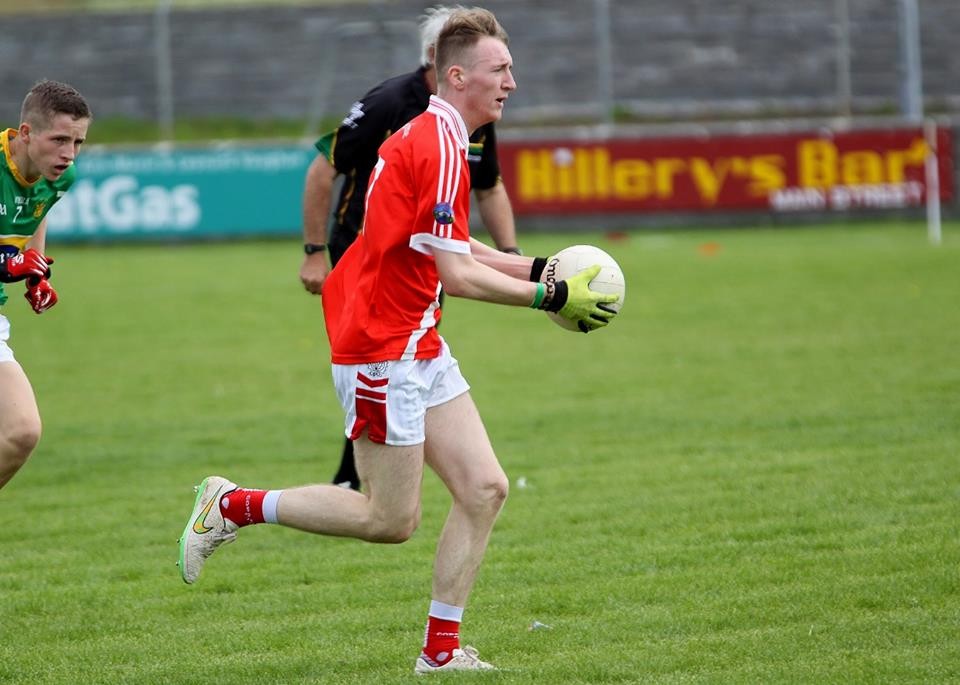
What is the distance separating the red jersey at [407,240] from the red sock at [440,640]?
93 cm

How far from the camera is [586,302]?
5.00 meters

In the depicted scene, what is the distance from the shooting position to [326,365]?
42.0ft

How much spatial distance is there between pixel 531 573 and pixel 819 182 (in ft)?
58.2

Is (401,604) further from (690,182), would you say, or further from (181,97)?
(181,97)

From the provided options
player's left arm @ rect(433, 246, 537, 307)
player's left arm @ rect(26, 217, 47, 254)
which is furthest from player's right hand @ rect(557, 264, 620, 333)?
player's left arm @ rect(26, 217, 47, 254)

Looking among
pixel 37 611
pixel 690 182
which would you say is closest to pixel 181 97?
pixel 690 182

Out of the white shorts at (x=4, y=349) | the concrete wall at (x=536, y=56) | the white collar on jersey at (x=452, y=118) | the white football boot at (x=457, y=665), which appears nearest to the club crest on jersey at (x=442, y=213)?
the white collar on jersey at (x=452, y=118)

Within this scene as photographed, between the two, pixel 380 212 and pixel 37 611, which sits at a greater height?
pixel 380 212

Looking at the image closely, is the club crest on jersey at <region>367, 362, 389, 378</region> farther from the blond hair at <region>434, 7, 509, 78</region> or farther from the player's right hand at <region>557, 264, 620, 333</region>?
the blond hair at <region>434, 7, 509, 78</region>

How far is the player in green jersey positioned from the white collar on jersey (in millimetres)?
1774

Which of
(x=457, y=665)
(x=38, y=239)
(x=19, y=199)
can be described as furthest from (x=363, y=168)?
(x=457, y=665)

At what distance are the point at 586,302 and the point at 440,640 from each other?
4.15ft

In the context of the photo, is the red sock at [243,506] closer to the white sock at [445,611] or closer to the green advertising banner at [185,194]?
the white sock at [445,611]

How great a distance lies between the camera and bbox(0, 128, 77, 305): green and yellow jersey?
6.22 meters
